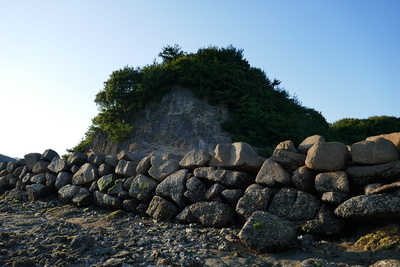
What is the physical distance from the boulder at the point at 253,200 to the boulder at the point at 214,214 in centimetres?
24

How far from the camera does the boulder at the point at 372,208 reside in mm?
5832

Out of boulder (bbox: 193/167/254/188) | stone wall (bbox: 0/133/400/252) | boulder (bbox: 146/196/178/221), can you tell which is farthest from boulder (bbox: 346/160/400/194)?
boulder (bbox: 146/196/178/221)

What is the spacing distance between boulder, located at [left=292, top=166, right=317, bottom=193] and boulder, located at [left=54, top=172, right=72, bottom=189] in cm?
764

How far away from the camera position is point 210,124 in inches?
612

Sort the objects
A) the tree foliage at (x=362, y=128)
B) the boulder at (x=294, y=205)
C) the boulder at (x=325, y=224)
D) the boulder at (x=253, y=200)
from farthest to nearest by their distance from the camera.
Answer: the tree foliage at (x=362, y=128)
the boulder at (x=253, y=200)
the boulder at (x=294, y=205)
the boulder at (x=325, y=224)

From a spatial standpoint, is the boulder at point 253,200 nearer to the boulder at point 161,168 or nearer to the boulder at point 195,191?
the boulder at point 195,191

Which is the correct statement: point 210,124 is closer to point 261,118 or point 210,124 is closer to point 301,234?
point 261,118

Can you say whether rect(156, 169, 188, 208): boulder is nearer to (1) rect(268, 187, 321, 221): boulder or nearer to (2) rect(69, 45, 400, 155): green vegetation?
(1) rect(268, 187, 321, 221): boulder

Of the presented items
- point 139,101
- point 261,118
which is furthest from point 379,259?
point 139,101

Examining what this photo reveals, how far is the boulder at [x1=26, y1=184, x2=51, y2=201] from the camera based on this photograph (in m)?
11.7

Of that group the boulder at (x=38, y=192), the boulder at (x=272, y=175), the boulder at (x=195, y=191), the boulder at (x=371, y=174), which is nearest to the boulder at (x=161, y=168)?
the boulder at (x=195, y=191)

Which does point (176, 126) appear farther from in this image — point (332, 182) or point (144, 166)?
point (332, 182)

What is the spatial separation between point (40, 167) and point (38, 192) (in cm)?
122

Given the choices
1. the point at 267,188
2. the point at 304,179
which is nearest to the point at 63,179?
the point at 267,188
